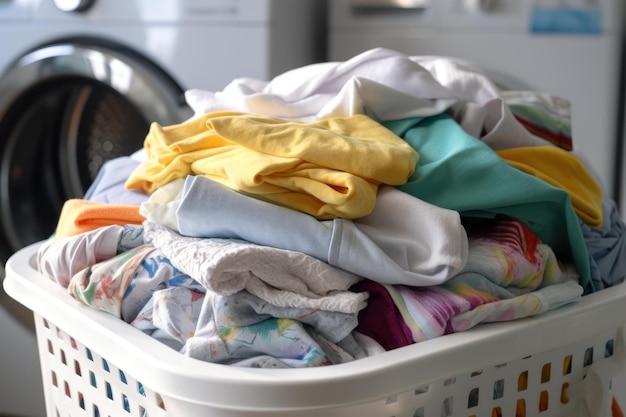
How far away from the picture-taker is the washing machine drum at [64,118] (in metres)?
1.29

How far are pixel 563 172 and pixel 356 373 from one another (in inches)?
13.9

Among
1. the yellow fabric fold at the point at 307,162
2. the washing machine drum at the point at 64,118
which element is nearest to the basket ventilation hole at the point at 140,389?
the yellow fabric fold at the point at 307,162

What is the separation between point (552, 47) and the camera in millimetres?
1261

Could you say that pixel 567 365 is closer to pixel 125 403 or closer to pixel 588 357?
pixel 588 357

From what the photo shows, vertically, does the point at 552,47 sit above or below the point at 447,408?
above

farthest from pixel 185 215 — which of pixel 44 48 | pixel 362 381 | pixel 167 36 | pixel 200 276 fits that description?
pixel 44 48

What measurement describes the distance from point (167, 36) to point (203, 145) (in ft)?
2.11

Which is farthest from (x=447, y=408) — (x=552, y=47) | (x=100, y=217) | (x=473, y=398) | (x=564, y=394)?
A: (x=552, y=47)

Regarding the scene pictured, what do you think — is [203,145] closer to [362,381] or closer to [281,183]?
[281,183]

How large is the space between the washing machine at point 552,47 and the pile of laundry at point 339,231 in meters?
0.52

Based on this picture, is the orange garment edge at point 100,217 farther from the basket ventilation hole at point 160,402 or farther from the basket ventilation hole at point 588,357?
the basket ventilation hole at point 588,357

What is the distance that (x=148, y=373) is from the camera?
1.81 feet

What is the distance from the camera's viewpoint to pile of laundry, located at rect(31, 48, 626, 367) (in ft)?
1.92

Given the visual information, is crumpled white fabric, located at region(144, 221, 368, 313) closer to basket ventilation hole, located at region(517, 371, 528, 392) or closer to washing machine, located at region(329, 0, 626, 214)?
basket ventilation hole, located at region(517, 371, 528, 392)
